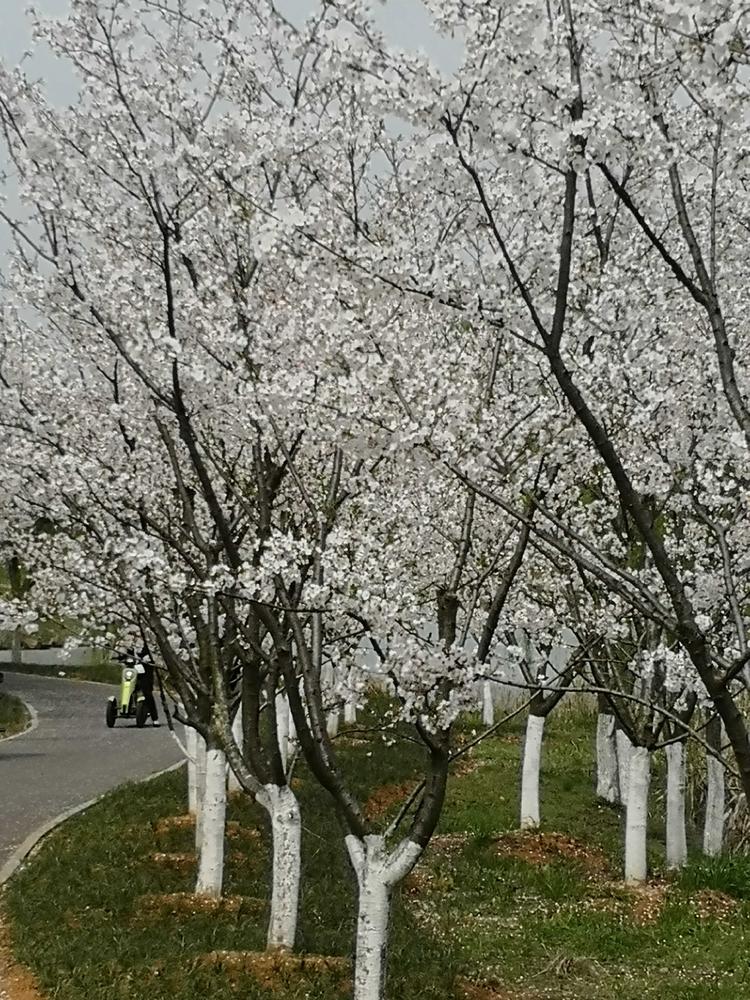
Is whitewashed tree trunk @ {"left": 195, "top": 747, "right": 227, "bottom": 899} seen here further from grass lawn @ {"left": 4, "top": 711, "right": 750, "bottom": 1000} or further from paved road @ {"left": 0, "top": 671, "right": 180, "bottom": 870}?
paved road @ {"left": 0, "top": 671, "right": 180, "bottom": 870}

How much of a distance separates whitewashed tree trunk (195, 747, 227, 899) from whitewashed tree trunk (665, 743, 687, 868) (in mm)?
5671

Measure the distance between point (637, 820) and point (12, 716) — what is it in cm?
1729

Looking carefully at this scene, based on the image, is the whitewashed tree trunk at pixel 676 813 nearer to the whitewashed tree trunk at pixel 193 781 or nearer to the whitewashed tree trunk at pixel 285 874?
the whitewashed tree trunk at pixel 193 781

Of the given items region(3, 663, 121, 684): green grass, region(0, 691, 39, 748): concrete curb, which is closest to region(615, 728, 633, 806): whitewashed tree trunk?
region(0, 691, 39, 748): concrete curb

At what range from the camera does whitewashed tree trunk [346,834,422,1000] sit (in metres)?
6.02

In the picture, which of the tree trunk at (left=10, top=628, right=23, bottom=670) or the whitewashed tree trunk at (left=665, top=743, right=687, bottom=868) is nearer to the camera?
the whitewashed tree trunk at (left=665, top=743, right=687, bottom=868)

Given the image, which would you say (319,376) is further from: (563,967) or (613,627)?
(563,967)

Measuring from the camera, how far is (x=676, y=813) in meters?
12.0

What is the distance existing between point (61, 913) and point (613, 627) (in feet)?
18.2

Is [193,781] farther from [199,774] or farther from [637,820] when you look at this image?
[637,820]

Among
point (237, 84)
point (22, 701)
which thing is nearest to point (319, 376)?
point (237, 84)

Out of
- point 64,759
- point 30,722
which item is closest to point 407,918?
point 64,759

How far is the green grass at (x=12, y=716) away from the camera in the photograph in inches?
887

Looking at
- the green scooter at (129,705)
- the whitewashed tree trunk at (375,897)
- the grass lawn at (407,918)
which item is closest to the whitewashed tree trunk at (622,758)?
the grass lawn at (407,918)
